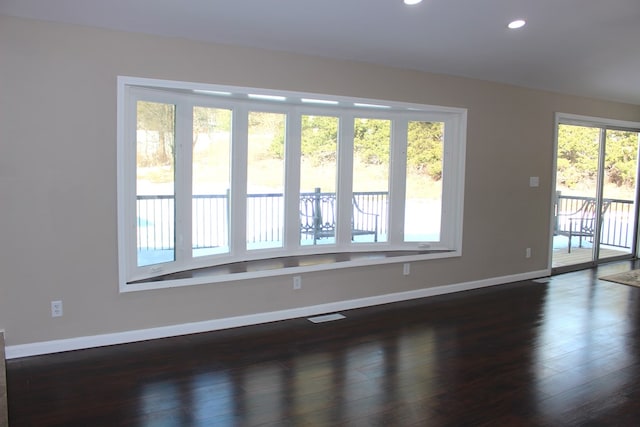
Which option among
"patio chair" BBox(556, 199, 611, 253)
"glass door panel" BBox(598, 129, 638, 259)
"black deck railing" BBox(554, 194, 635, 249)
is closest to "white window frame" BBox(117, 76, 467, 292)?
"patio chair" BBox(556, 199, 611, 253)

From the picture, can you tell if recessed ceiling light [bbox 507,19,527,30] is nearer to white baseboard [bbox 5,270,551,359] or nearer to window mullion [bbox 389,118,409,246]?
window mullion [bbox 389,118,409,246]

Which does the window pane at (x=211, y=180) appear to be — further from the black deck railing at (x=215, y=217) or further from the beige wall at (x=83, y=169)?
the beige wall at (x=83, y=169)

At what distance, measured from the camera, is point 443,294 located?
5281 mm

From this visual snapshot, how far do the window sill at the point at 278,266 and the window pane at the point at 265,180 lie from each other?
11.1 inches

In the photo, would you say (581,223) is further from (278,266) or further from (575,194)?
(278,266)

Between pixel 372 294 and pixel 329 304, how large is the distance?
511mm

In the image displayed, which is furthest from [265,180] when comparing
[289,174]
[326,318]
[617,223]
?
[617,223]

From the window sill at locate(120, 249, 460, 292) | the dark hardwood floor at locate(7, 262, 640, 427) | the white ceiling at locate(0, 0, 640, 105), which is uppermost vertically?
the white ceiling at locate(0, 0, 640, 105)

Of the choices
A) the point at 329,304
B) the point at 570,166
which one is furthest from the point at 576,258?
the point at 329,304

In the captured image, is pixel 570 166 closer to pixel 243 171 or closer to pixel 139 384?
pixel 243 171

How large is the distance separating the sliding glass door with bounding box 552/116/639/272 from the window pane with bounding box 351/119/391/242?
99.8 inches

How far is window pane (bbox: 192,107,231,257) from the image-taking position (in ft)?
13.8

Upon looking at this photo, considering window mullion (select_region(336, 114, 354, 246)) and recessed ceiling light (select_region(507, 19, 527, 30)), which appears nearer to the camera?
recessed ceiling light (select_region(507, 19, 527, 30))

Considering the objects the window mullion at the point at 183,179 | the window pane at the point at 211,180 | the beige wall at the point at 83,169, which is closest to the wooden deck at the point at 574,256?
the beige wall at the point at 83,169
